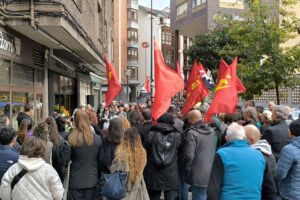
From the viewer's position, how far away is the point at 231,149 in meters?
4.90

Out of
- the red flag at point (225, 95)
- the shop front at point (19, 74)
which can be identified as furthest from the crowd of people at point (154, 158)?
the shop front at point (19, 74)

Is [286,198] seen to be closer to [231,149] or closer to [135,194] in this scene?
[231,149]

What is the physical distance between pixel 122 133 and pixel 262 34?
11.8m

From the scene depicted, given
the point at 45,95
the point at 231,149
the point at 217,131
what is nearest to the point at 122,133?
the point at 231,149

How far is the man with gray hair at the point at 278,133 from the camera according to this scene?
23.0 ft

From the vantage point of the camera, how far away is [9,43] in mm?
12578

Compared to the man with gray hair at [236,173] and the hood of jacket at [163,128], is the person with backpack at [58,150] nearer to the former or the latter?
A: the hood of jacket at [163,128]

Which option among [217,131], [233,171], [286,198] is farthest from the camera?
[217,131]

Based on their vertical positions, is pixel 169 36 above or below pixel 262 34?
above

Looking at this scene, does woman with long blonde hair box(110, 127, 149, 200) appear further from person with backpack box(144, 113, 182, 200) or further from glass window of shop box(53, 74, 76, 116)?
glass window of shop box(53, 74, 76, 116)

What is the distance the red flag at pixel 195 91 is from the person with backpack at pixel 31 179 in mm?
6478

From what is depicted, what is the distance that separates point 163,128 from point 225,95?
2.70 meters

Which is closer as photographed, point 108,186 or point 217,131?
point 108,186

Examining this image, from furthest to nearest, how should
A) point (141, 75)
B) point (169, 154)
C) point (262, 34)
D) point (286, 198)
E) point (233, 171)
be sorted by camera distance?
1. point (141, 75)
2. point (262, 34)
3. point (169, 154)
4. point (286, 198)
5. point (233, 171)
